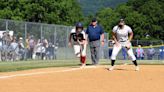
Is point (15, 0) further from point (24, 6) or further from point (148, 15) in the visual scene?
point (148, 15)

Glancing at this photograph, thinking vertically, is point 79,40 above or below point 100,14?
below

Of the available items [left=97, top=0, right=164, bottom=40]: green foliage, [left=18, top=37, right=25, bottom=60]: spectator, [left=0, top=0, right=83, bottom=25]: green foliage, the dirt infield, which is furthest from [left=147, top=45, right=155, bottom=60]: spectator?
[left=97, top=0, right=164, bottom=40]: green foliage

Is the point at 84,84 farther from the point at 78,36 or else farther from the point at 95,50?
the point at 95,50

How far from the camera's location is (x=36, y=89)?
1027 cm

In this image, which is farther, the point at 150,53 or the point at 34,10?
the point at 34,10

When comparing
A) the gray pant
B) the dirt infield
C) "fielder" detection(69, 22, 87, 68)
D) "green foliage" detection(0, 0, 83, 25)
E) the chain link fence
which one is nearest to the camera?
the dirt infield

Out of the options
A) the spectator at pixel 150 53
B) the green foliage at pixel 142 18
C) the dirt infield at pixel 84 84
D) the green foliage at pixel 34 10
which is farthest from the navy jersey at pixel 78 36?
the green foliage at pixel 142 18

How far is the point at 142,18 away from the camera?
97125 mm

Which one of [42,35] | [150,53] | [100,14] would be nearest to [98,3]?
[100,14]

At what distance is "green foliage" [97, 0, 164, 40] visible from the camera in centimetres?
9581

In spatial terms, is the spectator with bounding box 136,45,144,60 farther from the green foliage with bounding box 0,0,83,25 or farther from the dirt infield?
the green foliage with bounding box 0,0,83,25

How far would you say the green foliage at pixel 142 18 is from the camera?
314 ft

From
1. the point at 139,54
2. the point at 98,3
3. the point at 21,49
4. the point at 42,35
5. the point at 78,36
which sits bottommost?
the point at 139,54

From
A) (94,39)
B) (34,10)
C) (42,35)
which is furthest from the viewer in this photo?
(34,10)
